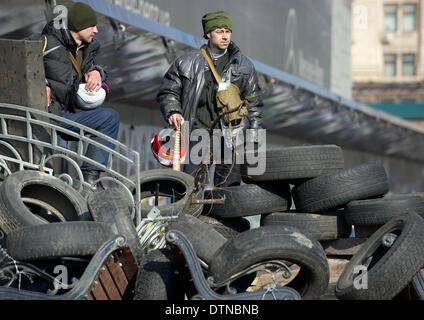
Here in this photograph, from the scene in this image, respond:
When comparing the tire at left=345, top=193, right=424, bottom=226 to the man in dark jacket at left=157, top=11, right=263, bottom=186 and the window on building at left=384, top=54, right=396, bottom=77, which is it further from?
the window on building at left=384, top=54, right=396, bottom=77

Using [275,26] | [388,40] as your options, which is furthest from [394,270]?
[388,40]

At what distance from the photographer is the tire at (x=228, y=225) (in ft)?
19.0

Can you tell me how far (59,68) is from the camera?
601cm

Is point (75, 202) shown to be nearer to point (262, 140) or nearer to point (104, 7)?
point (262, 140)

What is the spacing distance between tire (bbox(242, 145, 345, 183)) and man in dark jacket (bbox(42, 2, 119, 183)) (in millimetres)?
1310

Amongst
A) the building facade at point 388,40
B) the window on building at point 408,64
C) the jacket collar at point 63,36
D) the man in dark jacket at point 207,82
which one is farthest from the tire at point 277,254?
the window on building at point 408,64

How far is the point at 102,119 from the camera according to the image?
20.0ft

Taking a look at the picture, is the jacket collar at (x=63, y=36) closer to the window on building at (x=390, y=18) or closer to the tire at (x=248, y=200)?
the tire at (x=248, y=200)

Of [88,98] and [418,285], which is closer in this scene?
[418,285]

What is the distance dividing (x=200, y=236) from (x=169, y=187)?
175cm

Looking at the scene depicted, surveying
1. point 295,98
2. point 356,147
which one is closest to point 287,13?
point 356,147

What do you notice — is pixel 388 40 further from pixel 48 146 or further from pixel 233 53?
pixel 48 146

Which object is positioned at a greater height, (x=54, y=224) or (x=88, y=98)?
(x=88, y=98)

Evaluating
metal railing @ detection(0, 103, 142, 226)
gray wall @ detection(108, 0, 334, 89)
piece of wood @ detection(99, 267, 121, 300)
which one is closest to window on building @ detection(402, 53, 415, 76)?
gray wall @ detection(108, 0, 334, 89)
